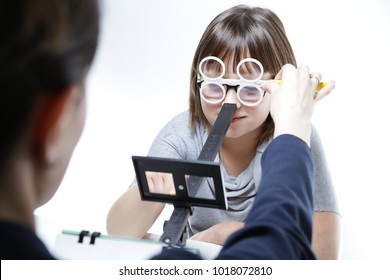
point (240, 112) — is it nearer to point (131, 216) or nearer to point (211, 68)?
point (211, 68)

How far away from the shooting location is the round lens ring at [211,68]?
100 cm

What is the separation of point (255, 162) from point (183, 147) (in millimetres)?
137

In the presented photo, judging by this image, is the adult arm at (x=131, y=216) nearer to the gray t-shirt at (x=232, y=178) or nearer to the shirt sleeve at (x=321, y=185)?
the gray t-shirt at (x=232, y=178)

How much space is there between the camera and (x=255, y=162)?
1111 millimetres

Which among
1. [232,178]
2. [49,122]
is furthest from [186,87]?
[49,122]

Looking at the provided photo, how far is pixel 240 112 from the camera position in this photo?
39.0 inches

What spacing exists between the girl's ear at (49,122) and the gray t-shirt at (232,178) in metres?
0.67

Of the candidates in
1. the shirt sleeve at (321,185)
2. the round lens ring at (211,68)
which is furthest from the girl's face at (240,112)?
the shirt sleeve at (321,185)

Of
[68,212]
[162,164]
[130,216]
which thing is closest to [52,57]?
[162,164]

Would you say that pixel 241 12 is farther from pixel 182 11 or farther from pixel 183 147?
pixel 182 11

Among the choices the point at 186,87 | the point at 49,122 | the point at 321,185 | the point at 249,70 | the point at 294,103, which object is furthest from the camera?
the point at 186,87

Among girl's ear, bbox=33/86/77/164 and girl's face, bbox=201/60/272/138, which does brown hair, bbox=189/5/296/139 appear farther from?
girl's ear, bbox=33/86/77/164

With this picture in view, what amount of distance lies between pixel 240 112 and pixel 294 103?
349mm

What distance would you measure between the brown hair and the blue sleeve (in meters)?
0.48
